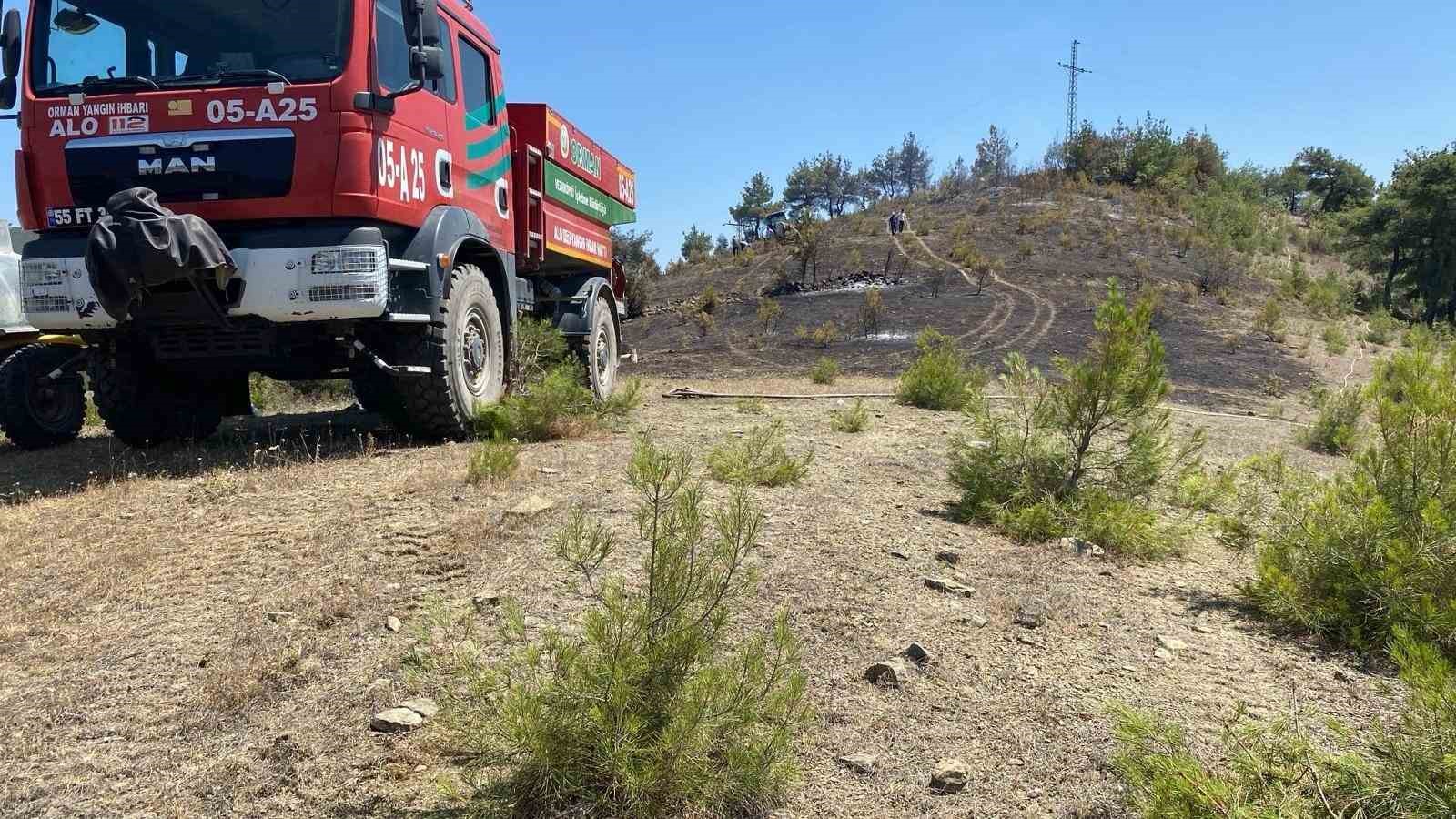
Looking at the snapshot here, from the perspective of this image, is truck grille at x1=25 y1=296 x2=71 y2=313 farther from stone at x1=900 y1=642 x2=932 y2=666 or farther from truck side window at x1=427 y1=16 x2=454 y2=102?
stone at x1=900 y1=642 x2=932 y2=666

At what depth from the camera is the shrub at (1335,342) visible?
17.8 metres

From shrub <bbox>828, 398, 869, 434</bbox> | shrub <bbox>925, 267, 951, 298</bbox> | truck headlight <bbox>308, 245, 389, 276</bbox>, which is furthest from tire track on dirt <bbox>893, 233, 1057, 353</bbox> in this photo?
truck headlight <bbox>308, 245, 389, 276</bbox>

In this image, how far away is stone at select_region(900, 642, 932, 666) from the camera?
319 centimetres

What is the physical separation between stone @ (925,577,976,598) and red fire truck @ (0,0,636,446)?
362cm

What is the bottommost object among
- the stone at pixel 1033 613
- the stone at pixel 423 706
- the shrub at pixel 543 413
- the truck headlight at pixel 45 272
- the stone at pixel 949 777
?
the stone at pixel 949 777

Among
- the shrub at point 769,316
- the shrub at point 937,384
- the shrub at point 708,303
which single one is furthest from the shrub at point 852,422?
the shrub at point 708,303

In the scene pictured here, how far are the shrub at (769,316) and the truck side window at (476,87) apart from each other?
12771 millimetres

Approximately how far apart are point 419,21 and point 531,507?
3.26 meters

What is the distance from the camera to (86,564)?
4000mm

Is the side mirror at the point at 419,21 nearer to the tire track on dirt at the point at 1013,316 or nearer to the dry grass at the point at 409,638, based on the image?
the dry grass at the point at 409,638

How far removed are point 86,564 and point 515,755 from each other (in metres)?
2.73

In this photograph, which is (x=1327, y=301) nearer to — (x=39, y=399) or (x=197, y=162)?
(x=197, y=162)

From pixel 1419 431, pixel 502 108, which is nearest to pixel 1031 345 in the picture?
pixel 502 108

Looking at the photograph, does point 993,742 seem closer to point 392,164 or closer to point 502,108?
point 392,164
